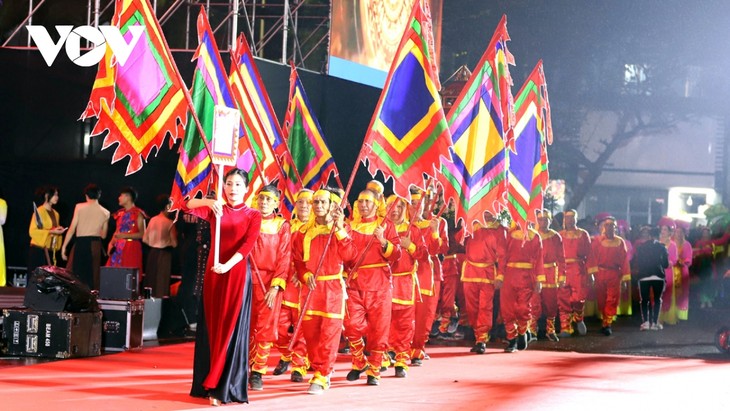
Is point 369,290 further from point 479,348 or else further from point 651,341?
point 651,341

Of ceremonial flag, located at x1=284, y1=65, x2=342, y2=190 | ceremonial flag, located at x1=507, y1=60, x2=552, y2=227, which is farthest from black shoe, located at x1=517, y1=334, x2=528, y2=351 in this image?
ceremonial flag, located at x1=284, y1=65, x2=342, y2=190

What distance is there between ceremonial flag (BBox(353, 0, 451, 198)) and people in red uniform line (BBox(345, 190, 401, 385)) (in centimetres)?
35

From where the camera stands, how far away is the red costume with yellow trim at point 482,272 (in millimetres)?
13125

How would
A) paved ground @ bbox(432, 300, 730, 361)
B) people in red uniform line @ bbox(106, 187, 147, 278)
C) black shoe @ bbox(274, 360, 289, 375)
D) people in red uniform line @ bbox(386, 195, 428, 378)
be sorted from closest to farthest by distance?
black shoe @ bbox(274, 360, 289, 375) < people in red uniform line @ bbox(386, 195, 428, 378) < people in red uniform line @ bbox(106, 187, 147, 278) < paved ground @ bbox(432, 300, 730, 361)

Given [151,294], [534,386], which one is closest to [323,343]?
[534,386]

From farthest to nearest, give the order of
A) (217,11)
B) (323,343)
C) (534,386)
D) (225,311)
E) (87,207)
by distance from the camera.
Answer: (217,11) < (87,207) < (534,386) < (323,343) < (225,311)

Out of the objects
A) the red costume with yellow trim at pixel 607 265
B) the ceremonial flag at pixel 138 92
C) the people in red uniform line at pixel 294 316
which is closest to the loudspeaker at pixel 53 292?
the people in red uniform line at pixel 294 316

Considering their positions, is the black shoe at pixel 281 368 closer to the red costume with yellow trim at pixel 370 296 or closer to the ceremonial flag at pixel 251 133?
the red costume with yellow trim at pixel 370 296

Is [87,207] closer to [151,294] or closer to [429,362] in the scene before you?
[151,294]

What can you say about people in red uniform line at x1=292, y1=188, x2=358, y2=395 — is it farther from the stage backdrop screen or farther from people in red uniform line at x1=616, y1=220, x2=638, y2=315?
people in red uniform line at x1=616, y1=220, x2=638, y2=315

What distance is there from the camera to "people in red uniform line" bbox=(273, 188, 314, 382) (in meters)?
9.80

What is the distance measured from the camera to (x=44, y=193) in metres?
14.2

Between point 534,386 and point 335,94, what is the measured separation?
663cm

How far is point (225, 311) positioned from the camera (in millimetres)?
8320
